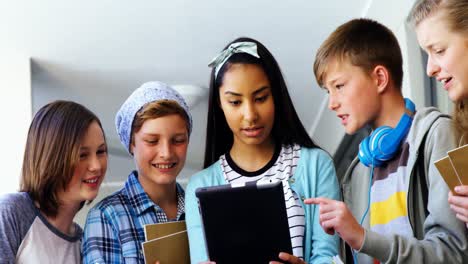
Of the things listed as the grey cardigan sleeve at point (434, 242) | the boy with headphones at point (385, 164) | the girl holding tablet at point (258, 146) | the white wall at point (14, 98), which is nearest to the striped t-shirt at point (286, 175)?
the girl holding tablet at point (258, 146)

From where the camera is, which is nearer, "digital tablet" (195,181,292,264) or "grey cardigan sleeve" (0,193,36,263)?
"digital tablet" (195,181,292,264)

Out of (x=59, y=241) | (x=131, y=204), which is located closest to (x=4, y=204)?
(x=59, y=241)

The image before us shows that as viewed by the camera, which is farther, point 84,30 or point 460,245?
point 84,30

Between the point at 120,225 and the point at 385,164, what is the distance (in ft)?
2.42

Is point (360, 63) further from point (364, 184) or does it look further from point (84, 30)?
point (84, 30)

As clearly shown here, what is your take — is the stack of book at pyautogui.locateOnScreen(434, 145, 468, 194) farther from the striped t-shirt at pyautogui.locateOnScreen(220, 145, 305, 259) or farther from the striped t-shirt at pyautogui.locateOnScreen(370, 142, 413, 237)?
the striped t-shirt at pyautogui.locateOnScreen(220, 145, 305, 259)

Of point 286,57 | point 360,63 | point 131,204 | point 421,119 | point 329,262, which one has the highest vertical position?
point 286,57

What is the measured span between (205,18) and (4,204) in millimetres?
2251

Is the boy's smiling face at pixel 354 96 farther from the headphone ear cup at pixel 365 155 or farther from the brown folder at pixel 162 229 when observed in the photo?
the brown folder at pixel 162 229

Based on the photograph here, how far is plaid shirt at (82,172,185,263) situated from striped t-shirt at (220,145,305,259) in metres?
0.25

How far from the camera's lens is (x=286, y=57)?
14.7ft

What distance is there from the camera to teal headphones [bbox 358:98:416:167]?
1.78m

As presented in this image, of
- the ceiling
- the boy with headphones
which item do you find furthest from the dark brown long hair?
the ceiling

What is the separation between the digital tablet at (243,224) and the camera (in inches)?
65.7
